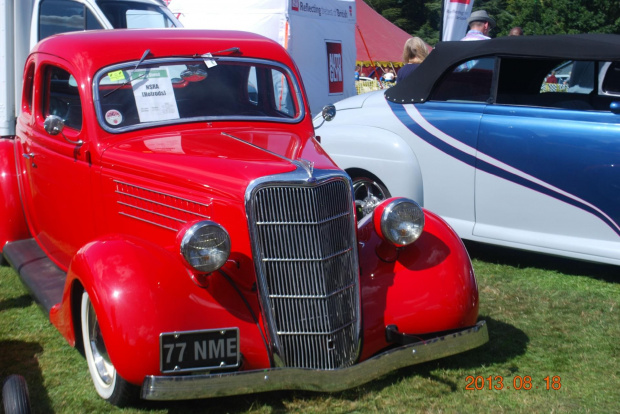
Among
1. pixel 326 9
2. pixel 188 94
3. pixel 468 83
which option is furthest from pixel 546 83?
pixel 326 9

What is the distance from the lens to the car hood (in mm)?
3625

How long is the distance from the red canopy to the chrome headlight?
730 inches

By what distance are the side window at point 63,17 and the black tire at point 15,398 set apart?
6333 mm

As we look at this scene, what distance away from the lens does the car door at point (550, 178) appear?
529 centimetres

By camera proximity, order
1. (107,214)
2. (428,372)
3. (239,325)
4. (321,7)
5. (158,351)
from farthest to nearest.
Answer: (321,7)
(107,214)
(428,372)
(239,325)
(158,351)

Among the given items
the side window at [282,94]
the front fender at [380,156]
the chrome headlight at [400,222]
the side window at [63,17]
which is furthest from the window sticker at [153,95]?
the side window at [63,17]

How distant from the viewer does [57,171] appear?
4.78m

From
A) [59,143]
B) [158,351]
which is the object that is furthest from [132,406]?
[59,143]

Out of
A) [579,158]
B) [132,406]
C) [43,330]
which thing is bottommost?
[43,330]

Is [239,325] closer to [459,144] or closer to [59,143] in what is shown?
[59,143]

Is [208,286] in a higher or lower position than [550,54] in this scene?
lower

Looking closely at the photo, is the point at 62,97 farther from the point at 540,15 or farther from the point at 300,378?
the point at 540,15

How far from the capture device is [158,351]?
10.6 ft

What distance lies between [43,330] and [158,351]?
1.81 meters
